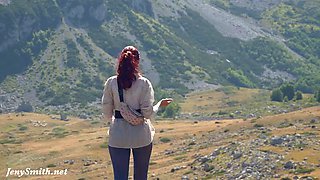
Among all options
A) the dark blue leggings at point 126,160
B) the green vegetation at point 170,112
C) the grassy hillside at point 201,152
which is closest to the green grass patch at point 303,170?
the grassy hillside at point 201,152

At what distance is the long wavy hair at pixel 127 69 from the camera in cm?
1257

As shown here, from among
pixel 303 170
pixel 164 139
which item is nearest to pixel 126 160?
pixel 303 170

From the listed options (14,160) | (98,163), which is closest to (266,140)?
(98,163)

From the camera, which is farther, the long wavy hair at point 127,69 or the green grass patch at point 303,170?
the green grass patch at point 303,170

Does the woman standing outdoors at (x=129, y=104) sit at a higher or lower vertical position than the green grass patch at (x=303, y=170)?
higher

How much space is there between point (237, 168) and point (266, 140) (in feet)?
24.0

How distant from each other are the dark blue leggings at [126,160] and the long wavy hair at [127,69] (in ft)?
4.41

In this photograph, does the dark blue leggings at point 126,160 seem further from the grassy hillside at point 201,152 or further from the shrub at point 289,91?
the shrub at point 289,91

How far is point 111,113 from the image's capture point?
41.7 ft

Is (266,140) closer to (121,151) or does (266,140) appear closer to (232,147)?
(232,147)

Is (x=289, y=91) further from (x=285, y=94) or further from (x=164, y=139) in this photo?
(x=164, y=139)

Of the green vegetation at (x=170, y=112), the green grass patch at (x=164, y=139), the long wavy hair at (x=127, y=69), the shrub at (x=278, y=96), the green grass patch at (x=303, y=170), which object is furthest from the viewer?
the shrub at (x=278, y=96)

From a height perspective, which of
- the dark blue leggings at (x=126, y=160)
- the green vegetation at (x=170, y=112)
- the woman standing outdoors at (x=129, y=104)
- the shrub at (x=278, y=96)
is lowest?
the green vegetation at (x=170, y=112)

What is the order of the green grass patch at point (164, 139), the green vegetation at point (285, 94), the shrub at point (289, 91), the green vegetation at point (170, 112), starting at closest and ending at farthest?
1. the green grass patch at point (164, 139)
2. the green vegetation at point (170, 112)
3. the green vegetation at point (285, 94)
4. the shrub at point (289, 91)
